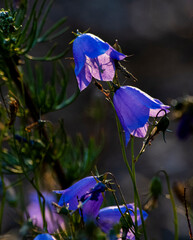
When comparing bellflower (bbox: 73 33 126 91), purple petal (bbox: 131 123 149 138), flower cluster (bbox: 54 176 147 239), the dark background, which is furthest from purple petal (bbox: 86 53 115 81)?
the dark background

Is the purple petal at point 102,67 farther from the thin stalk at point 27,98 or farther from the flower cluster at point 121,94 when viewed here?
the thin stalk at point 27,98

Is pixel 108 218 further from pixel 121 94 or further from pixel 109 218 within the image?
pixel 121 94

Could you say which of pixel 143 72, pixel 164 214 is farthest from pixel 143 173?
pixel 143 72

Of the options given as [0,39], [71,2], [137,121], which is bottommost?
[137,121]

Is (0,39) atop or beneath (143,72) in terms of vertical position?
atop

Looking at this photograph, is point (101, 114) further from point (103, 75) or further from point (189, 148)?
point (189, 148)

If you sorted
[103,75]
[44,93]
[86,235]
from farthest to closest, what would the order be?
[44,93] < [103,75] < [86,235]

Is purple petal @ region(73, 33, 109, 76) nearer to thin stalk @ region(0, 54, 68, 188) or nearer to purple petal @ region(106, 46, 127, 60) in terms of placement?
purple petal @ region(106, 46, 127, 60)
